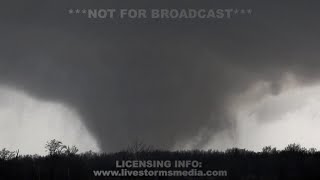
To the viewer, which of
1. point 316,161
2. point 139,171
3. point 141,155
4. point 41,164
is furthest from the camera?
point 41,164

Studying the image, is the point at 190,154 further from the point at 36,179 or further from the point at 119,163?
the point at 36,179

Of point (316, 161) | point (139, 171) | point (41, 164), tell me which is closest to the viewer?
point (139, 171)

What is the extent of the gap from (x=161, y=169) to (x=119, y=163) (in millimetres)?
1777

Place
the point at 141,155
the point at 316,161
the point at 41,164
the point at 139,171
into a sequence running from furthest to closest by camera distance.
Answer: the point at 41,164
the point at 316,161
the point at 141,155
the point at 139,171

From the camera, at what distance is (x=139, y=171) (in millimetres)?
20906

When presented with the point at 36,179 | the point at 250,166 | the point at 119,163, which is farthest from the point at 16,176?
the point at 250,166

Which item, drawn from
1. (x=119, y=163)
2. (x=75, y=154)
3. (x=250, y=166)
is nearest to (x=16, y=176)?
(x=75, y=154)

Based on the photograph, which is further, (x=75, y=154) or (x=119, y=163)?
(x=75, y=154)

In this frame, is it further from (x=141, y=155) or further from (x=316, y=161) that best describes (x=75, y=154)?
(x=316, y=161)

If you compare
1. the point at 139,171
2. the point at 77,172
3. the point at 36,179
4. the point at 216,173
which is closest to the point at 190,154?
the point at 216,173

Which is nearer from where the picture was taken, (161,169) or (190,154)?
(161,169)

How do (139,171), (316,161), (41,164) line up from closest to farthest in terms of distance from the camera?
1. (139,171)
2. (316,161)
3. (41,164)

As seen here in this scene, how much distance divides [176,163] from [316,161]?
733 centimetres

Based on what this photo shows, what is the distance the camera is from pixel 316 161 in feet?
81.4
